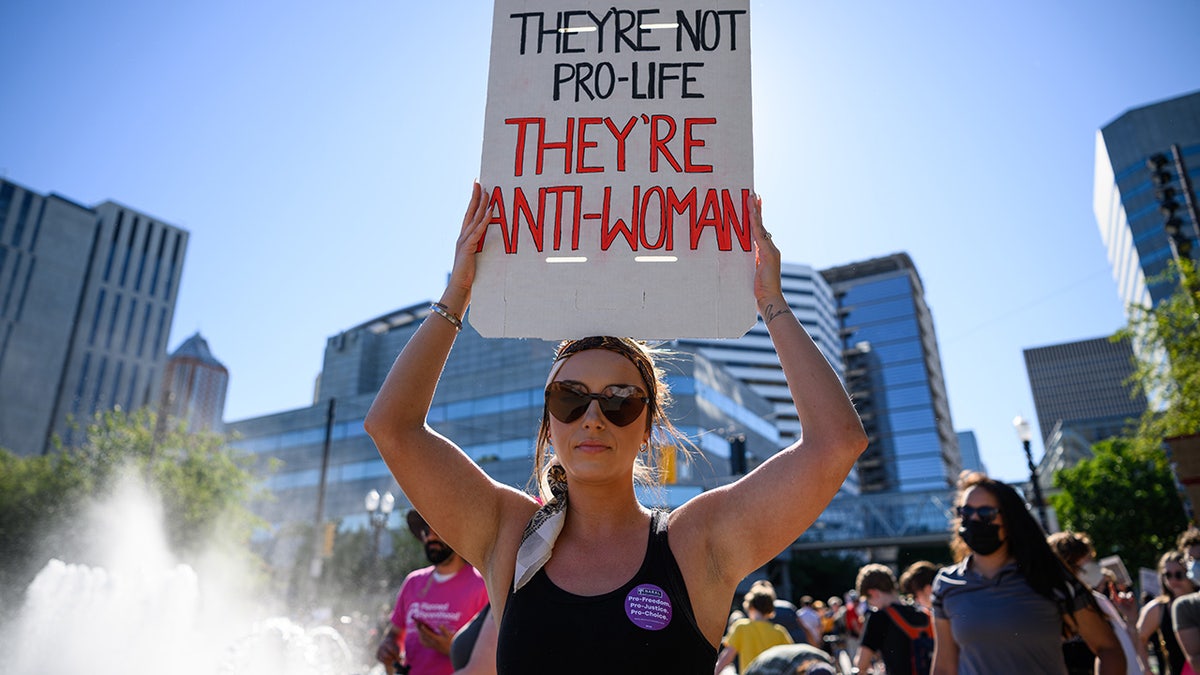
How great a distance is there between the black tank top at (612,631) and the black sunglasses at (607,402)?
13.5 inches

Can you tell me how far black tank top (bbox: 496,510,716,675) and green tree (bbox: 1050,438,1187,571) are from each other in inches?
1694

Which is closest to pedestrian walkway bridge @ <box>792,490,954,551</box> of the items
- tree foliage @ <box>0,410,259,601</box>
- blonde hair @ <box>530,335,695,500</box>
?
tree foliage @ <box>0,410,259,601</box>

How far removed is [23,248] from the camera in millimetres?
81125

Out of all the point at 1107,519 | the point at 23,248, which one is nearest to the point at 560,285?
the point at 1107,519

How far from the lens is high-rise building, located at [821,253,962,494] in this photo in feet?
393

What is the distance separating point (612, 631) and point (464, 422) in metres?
53.8

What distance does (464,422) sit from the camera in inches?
2132

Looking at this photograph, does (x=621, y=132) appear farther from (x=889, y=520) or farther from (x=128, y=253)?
(x=128, y=253)

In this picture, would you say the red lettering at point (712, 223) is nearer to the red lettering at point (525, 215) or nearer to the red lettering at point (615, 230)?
the red lettering at point (615, 230)

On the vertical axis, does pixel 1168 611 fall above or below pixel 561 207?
below

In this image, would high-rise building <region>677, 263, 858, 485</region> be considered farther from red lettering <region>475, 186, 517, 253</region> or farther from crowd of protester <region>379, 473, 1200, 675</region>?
red lettering <region>475, 186, 517, 253</region>

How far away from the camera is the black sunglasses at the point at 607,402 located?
179 cm

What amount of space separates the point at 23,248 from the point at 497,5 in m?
101

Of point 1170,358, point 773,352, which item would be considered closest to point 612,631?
point 1170,358
